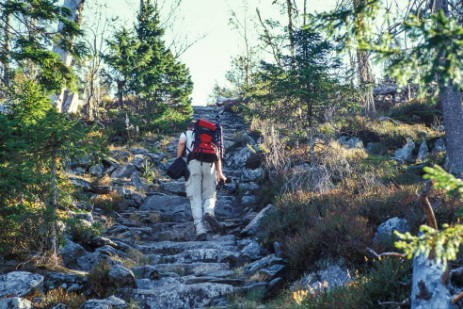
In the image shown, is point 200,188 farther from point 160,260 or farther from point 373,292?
point 373,292

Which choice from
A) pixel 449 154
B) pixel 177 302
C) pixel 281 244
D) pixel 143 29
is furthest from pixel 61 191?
pixel 143 29

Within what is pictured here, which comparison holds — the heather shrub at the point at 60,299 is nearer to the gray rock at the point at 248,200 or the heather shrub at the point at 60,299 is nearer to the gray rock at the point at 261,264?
the gray rock at the point at 261,264

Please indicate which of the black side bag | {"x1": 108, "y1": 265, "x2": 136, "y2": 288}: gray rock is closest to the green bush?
{"x1": 108, "y1": 265, "x2": 136, "y2": 288}: gray rock

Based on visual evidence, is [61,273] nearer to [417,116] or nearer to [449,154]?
[449,154]

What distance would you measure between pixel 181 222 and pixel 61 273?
503 centimetres

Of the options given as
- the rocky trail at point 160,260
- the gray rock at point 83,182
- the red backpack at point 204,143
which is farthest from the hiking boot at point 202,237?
the gray rock at point 83,182

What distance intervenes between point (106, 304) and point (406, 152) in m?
10.1

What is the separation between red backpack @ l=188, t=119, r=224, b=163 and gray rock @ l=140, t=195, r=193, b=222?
9.22ft

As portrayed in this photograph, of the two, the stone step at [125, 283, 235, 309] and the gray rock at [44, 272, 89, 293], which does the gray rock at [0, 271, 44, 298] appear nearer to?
the gray rock at [44, 272, 89, 293]

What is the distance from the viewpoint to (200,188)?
9469 millimetres

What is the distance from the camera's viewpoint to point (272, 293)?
6.04 m

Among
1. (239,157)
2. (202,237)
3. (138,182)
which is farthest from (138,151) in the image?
(202,237)

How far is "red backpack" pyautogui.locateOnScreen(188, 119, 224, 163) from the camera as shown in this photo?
29.9 feet

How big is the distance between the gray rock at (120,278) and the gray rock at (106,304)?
592mm
